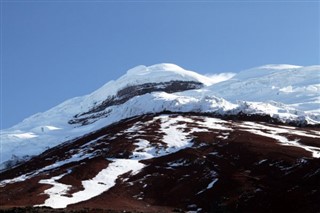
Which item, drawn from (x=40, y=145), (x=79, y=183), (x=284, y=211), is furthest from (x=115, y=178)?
(x=40, y=145)

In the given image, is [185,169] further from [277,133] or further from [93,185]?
[277,133]

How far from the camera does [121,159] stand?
85688 millimetres

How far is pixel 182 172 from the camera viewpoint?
7444cm

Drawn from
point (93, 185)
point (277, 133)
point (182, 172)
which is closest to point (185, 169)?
point (182, 172)

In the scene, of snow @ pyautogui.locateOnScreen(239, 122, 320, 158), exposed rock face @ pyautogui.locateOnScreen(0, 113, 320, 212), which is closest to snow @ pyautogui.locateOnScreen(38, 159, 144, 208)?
exposed rock face @ pyautogui.locateOnScreen(0, 113, 320, 212)

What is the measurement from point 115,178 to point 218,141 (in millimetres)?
21636

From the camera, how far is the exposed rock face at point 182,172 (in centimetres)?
5800

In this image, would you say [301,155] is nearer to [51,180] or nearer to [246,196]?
[246,196]

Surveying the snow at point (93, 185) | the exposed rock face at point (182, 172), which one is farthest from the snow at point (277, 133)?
the snow at point (93, 185)

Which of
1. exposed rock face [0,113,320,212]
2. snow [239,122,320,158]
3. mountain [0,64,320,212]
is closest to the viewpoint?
exposed rock face [0,113,320,212]

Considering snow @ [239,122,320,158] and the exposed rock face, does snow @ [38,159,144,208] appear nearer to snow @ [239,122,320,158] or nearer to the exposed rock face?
the exposed rock face

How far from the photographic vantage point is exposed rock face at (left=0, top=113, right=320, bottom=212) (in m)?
58.0

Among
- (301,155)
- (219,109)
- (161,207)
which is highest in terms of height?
(219,109)

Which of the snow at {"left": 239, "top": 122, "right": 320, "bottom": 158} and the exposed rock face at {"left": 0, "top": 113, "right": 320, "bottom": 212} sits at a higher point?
the snow at {"left": 239, "top": 122, "right": 320, "bottom": 158}
